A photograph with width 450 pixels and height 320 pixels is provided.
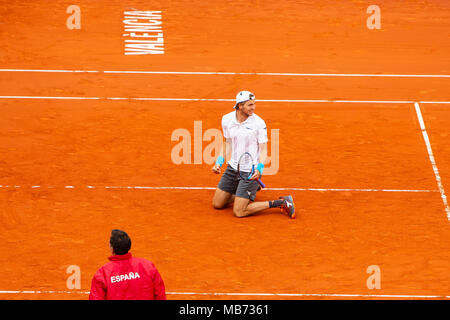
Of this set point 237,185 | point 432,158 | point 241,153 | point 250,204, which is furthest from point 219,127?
point 432,158

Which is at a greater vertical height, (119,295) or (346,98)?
(346,98)

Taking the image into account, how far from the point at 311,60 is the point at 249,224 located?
26.9 feet

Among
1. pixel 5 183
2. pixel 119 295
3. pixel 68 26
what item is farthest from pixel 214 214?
pixel 68 26

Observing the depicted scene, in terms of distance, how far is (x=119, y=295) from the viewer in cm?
835

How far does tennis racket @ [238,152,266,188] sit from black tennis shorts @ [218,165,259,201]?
0.08 m

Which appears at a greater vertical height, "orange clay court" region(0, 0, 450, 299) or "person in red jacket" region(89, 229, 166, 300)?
"orange clay court" region(0, 0, 450, 299)

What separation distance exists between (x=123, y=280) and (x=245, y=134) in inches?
198

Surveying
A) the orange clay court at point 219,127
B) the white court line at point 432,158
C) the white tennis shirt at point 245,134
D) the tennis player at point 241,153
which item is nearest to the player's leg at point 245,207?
the tennis player at point 241,153

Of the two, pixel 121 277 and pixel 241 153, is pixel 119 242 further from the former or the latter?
pixel 241 153

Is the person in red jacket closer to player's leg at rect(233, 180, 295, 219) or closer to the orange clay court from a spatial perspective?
the orange clay court

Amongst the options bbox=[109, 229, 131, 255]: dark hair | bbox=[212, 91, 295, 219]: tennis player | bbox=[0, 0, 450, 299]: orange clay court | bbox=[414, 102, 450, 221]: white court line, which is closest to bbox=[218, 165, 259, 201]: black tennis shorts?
bbox=[212, 91, 295, 219]: tennis player

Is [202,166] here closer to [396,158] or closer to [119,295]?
[396,158]

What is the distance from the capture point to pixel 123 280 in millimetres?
8359

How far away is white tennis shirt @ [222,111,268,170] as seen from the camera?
12.9 meters
